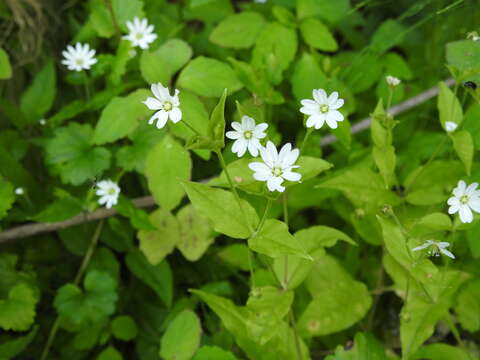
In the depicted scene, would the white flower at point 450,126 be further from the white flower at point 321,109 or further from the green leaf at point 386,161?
the white flower at point 321,109

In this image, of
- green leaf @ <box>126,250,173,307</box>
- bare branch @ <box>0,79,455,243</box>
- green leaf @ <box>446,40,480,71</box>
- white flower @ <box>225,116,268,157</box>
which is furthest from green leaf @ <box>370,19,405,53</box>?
green leaf @ <box>126,250,173,307</box>

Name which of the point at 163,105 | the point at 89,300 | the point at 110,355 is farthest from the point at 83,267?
the point at 163,105

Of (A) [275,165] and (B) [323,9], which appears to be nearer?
(A) [275,165]

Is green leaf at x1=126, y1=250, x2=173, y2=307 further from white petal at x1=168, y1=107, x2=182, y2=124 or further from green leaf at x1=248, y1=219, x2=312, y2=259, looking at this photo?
white petal at x1=168, y1=107, x2=182, y2=124

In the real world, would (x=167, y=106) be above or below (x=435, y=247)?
above

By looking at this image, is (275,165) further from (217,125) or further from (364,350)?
(364,350)
